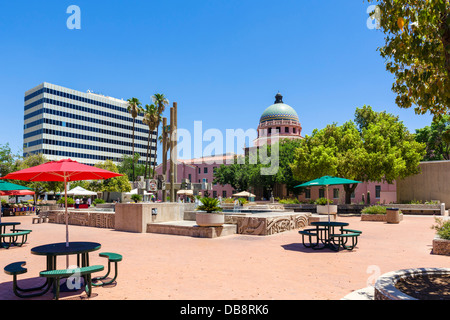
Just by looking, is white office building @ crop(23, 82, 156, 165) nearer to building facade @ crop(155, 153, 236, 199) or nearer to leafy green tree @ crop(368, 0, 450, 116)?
building facade @ crop(155, 153, 236, 199)

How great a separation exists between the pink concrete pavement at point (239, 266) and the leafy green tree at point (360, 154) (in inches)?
773

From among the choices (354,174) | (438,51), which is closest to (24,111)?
(354,174)

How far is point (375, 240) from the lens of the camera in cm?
1423

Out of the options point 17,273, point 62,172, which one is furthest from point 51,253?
point 62,172

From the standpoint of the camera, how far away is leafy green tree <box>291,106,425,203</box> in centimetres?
3303

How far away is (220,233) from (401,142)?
1159 inches

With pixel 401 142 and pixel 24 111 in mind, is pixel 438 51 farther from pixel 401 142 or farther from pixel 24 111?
pixel 24 111

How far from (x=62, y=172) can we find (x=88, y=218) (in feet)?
47.4

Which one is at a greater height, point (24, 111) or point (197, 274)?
point (24, 111)

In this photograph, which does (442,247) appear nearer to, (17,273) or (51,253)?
(51,253)

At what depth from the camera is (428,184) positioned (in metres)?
37.3

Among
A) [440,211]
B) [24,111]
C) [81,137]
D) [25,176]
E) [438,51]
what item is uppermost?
[24,111]

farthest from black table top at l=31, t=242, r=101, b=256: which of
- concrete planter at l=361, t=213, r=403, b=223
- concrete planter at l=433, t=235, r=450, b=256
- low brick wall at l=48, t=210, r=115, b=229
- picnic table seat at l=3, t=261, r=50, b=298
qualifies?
concrete planter at l=361, t=213, r=403, b=223
